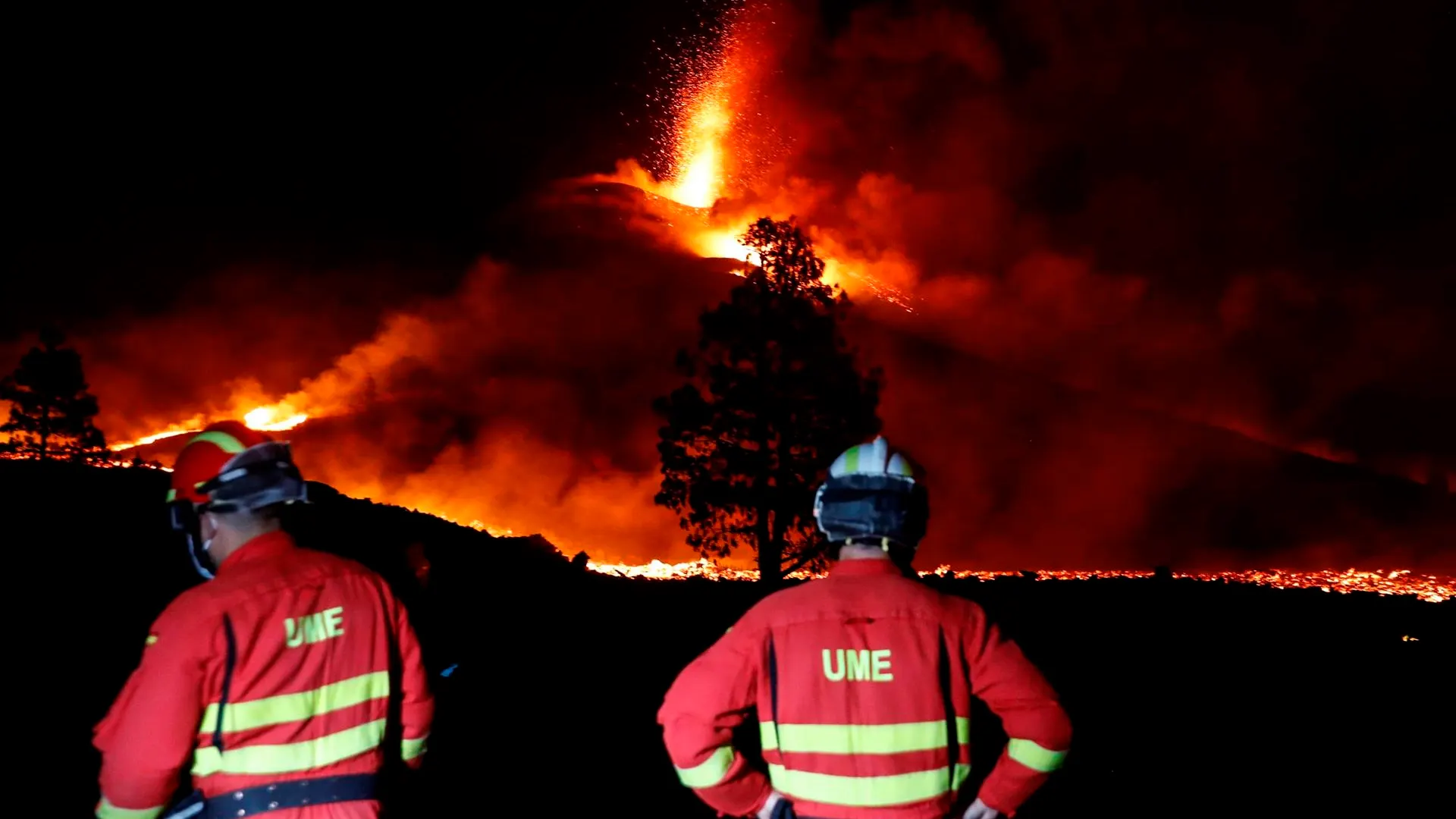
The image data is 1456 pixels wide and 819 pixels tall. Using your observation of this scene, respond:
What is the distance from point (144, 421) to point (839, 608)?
3836 inches

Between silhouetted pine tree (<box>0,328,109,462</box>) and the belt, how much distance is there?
5562 cm

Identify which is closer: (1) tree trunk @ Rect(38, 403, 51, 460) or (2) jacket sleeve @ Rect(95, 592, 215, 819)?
(2) jacket sleeve @ Rect(95, 592, 215, 819)

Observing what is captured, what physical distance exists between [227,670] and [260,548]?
0.47 m

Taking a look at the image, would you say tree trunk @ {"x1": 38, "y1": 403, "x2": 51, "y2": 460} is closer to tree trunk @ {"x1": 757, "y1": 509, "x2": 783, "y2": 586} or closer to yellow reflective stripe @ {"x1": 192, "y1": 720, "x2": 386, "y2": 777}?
tree trunk @ {"x1": 757, "y1": 509, "x2": 783, "y2": 586}

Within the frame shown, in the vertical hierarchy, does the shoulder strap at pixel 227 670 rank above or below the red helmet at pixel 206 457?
below

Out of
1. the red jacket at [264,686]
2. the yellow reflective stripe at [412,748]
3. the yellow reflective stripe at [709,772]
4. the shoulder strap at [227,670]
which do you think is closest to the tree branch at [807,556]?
Result: the yellow reflective stripe at [412,748]

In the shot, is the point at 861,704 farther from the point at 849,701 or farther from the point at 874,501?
the point at 874,501

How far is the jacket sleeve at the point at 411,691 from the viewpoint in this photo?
3.72 m

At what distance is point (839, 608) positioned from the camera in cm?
307

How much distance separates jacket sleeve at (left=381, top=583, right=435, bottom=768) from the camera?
372cm

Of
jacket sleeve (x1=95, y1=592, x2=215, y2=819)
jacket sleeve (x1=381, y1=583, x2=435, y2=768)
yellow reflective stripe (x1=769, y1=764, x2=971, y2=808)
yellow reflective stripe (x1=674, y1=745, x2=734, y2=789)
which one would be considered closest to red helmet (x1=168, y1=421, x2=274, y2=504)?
jacket sleeve (x1=95, y1=592, x2=215, y2=819)

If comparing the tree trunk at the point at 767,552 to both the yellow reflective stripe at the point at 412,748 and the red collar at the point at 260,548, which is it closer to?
the yellow reflective stripe at the point at 412,748

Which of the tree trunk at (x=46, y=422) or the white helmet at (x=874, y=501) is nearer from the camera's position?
the white helmet at (x=874, y=501)

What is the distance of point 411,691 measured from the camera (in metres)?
3.77
